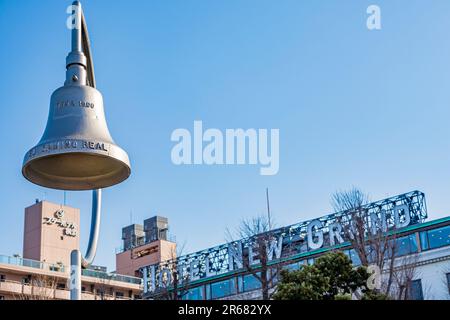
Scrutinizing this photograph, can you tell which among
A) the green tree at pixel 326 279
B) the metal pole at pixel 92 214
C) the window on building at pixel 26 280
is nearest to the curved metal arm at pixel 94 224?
the metal pole at pixel 92 214

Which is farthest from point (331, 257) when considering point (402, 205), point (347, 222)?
point (402, 205)

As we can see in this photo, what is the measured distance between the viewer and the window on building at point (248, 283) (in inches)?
1742

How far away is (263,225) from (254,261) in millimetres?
6985

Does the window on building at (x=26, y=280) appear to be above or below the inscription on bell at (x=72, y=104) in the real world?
above

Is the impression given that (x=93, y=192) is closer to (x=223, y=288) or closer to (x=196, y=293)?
(x=223, y=288)

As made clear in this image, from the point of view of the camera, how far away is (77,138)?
27.1 ft

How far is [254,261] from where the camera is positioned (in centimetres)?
4450

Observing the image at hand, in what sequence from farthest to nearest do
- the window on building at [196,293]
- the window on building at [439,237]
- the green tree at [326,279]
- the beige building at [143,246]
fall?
the beige building at [143,246], the window on building at [196,293], the window on building at [439,237], the green tree at [326,279]

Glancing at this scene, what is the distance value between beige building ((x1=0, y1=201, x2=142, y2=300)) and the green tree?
26118 mm

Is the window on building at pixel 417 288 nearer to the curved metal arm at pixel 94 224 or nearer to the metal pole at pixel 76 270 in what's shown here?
the curved metal arm at pixel 94 224

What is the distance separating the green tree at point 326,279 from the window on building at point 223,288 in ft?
68.9

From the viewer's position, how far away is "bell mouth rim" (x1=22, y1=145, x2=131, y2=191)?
27.5 ft
